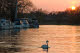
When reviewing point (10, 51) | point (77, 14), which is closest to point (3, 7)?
point (10, 51)

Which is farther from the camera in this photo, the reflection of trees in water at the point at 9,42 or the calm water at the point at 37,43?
the reflection of trees in water at the point at 9,42

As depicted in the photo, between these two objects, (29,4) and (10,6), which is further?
(29,4)

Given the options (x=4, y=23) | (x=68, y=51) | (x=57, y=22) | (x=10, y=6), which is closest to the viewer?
(x=68, y=51)

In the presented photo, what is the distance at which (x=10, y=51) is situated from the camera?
68.4 feet

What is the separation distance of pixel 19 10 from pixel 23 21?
10.4m

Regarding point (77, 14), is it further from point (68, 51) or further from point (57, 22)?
point (68, 51)

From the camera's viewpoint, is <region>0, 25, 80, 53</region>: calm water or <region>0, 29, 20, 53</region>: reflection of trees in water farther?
<region>0, 29, 20, 53</region>: reflection of trees in water

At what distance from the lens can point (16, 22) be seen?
237 ft

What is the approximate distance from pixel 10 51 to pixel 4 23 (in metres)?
49.4

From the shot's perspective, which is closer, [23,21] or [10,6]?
[23,21]

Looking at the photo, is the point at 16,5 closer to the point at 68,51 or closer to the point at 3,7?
the point at 3,7

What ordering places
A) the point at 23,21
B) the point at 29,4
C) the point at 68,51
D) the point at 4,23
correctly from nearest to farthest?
the point at 68,51 < the point at 4,23 < the point at 23,21 < the point at 29,4

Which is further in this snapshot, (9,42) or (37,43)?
(9,42)

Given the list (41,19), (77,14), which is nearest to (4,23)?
(41,19)
